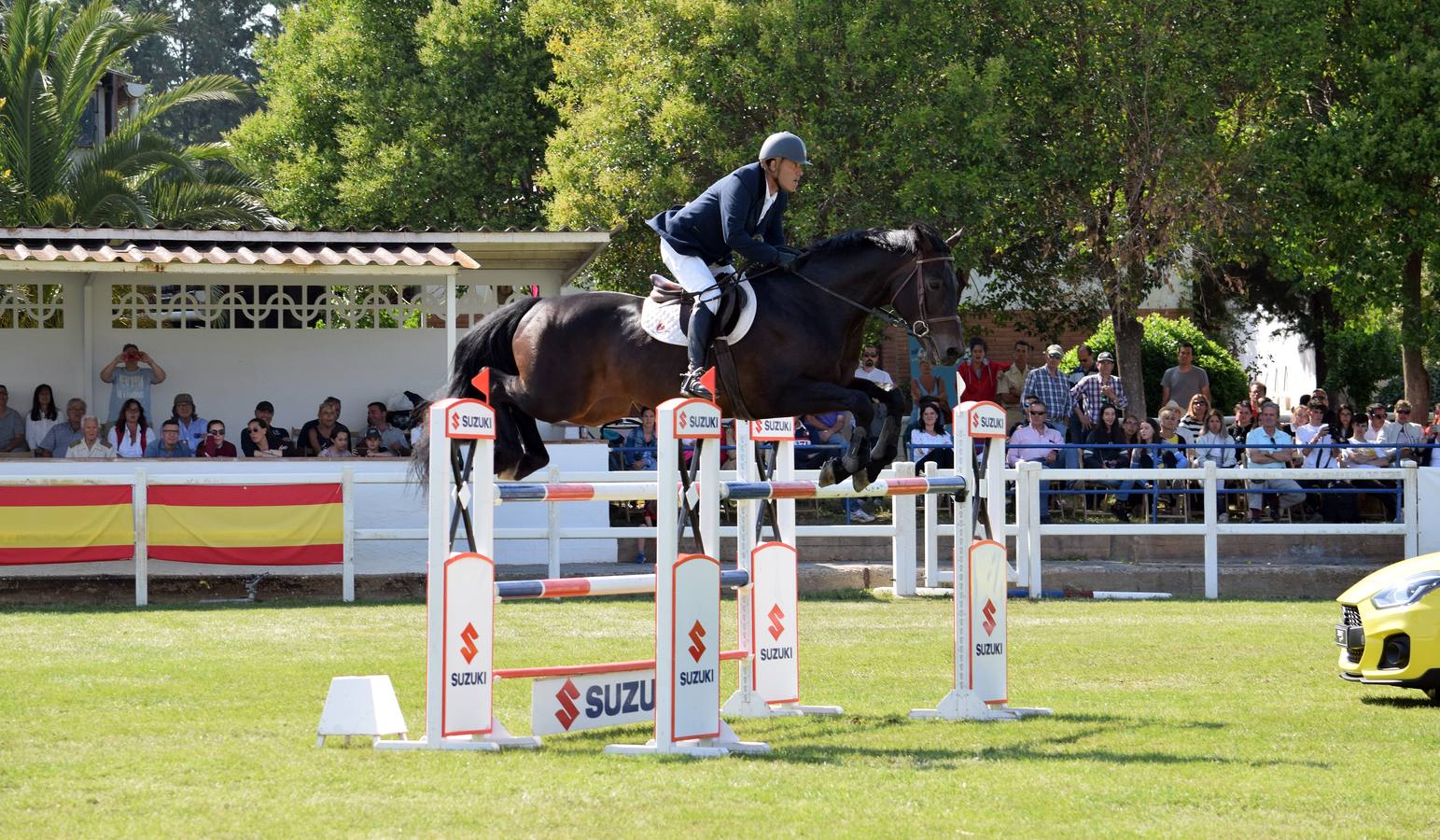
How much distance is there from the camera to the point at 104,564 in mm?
14359

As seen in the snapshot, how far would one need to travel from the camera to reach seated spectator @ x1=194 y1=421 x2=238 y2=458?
1570 cm

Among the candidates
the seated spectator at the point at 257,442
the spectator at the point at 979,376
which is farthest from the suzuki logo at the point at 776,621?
the seated spectator at the point at 257,442

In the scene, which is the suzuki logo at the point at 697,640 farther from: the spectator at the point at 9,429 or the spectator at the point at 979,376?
the spectator at the point at 9,429

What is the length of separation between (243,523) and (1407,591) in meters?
9.36

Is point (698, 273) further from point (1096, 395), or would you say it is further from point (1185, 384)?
point (1185, 384)

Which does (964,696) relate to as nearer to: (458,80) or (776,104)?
(776,104)

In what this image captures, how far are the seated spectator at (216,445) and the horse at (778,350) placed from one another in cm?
756

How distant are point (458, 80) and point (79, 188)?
641 centimetres

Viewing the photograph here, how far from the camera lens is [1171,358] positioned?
2558cm

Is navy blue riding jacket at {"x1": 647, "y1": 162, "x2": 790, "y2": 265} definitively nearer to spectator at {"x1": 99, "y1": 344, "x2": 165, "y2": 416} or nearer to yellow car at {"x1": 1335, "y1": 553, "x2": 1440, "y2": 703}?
yellow car at {"x1": 1335, "y1": 553, "x2": 1440, "y2": 703}

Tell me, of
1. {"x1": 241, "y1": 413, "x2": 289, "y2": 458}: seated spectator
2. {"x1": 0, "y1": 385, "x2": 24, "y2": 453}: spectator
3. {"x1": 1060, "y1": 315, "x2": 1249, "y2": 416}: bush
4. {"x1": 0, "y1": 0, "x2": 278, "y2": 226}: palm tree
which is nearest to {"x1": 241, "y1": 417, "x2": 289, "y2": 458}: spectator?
{"x1": 241, "y1": 413, "x2": 289, "y2": 458}: seated spectator

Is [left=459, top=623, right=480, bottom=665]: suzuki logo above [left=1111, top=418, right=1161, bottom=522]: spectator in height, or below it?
below

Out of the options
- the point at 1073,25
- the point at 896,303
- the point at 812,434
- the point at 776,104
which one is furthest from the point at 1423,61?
the point at 896,303

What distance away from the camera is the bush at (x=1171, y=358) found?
2447 centimetres
